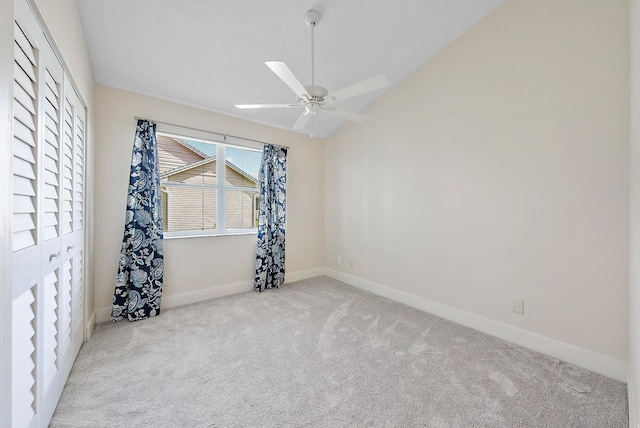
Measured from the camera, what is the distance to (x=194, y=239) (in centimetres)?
320

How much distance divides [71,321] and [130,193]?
4.33 feet

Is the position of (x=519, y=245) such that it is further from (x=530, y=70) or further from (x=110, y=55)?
(x=110, y=55)

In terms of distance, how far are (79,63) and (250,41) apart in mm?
1313

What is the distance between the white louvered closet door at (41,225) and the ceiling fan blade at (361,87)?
1.55 metres

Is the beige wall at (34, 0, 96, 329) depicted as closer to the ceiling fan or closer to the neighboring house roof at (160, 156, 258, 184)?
the neighboring house roof at (160, 156, 258, 184)

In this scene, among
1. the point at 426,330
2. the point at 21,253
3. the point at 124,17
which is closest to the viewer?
the point at 21,253

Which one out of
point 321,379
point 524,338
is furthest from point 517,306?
point 321,379

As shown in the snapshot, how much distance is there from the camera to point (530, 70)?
2.21 meters

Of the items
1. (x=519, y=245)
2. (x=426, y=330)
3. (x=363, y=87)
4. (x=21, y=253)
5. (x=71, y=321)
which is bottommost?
(x=426, y=330)

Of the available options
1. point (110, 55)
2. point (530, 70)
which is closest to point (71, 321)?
point (110, 55)

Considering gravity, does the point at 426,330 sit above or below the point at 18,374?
below

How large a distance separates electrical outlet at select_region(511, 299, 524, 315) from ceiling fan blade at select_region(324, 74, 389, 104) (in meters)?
2.18

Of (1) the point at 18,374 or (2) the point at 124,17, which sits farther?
(2) the point at 124,17

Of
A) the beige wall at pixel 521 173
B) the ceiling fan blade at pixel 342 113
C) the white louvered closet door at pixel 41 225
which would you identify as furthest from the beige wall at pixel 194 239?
the ceiling fan blade at pixel 342 113
